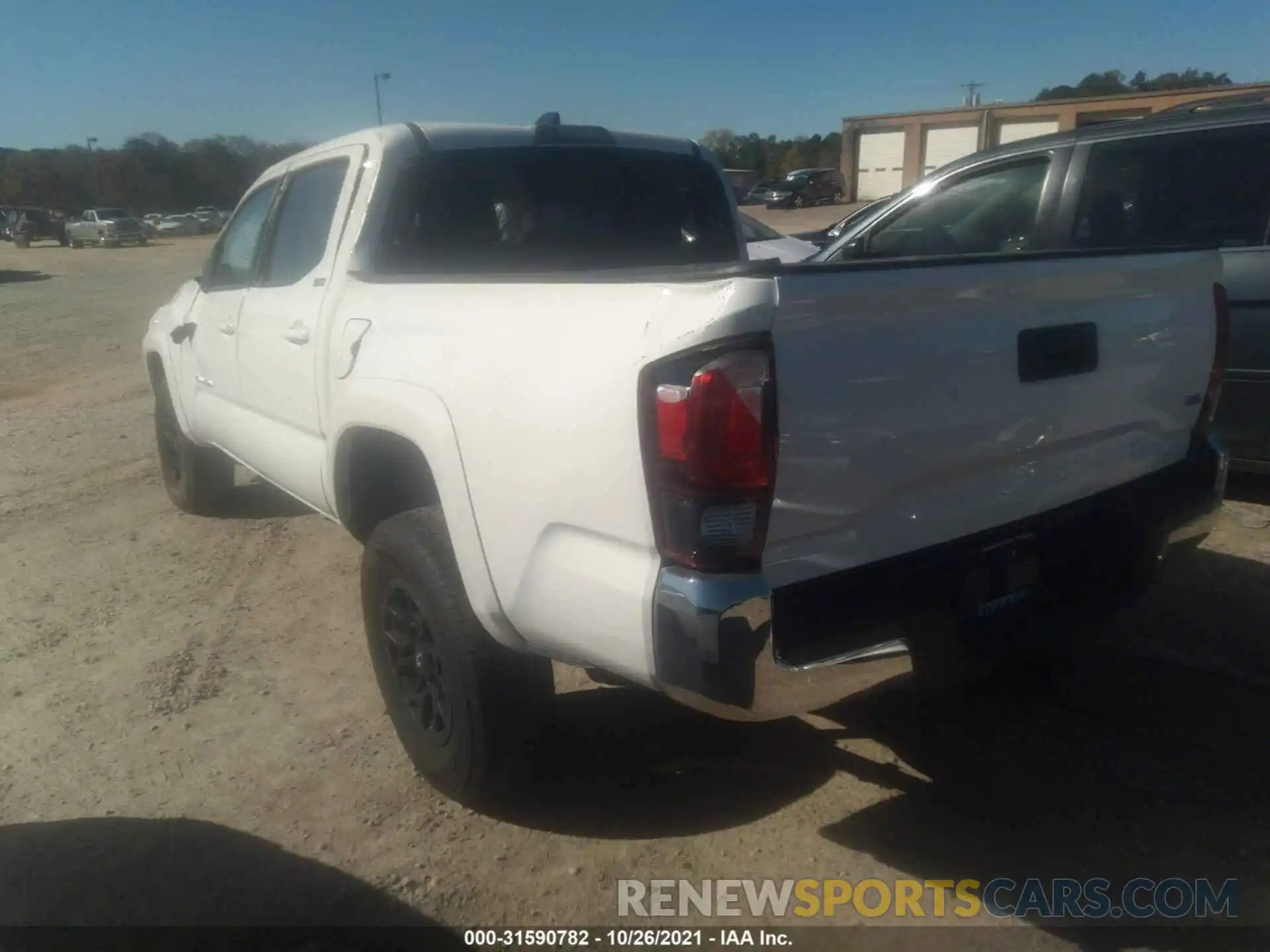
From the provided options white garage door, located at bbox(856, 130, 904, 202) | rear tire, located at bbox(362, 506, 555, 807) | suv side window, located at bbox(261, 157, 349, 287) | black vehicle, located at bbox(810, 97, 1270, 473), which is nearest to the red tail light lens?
A: rear tire, located at bbox(362, 506, 555, 807)

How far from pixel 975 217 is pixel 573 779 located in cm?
350

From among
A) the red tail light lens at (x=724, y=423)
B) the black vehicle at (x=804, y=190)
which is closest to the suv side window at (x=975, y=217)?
the red tail light lens at (x=724, y=423)

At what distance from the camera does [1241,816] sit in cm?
286

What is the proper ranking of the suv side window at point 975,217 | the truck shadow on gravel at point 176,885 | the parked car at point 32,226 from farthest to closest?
the parked car at point 32,226 → the suv side window at point 975,217 → the truck shadow on gravel at point 176,885

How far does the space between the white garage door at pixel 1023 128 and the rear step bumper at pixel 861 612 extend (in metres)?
34.8

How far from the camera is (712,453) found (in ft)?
6.63

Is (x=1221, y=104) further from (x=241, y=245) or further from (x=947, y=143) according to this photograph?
(x=947, y=143)

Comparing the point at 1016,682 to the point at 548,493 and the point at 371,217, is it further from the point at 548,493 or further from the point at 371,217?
the point at 371,217

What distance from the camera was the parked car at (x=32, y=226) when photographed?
1706 inches

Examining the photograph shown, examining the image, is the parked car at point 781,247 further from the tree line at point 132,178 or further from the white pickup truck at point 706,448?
the tree line at point 132,178

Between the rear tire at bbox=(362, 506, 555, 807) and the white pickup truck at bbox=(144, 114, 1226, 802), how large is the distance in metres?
0.01

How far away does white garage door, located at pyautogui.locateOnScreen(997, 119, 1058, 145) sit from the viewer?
34438mm

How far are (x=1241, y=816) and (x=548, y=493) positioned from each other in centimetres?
218

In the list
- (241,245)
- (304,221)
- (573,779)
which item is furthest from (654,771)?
(241,245)
